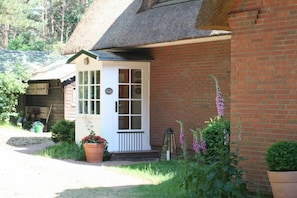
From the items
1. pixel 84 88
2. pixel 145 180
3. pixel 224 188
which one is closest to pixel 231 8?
pixel 224 188

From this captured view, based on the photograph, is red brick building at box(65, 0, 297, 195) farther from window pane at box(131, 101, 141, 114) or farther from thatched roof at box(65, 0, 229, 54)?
window pane at box(131, 101, 141, 114)

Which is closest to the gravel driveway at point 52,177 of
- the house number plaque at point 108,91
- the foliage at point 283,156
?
the house number plaque at point 108,91

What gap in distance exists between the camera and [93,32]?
55.5ft

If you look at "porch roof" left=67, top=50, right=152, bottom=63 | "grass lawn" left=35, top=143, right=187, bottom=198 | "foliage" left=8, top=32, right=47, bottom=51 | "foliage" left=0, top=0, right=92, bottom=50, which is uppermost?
"foliage" left=0, top=0, right=92, bottom=50

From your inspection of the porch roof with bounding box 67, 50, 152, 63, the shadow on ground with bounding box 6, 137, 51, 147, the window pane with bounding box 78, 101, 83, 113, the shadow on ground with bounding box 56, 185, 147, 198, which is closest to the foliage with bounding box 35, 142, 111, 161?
the window pane with bounding box 78, 101, 83, 113

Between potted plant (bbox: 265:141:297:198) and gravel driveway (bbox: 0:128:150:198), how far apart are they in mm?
3037

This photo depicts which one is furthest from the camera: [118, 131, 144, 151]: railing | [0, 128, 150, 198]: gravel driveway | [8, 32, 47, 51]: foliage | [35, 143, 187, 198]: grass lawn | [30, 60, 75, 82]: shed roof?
[8, 32, 47, 51]: foliage

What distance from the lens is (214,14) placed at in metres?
8.88

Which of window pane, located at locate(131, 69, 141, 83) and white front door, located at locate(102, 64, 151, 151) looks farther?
window pane, located at locate(131, 69, 141, 83)

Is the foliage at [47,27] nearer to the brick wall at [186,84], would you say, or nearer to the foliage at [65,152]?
the foliage at [65,152]

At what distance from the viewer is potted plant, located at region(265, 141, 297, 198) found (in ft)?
23.5

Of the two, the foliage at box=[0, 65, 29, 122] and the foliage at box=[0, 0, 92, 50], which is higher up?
the foliage at box=[0, 0, 92, 50]

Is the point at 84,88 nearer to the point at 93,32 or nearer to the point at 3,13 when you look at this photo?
the point at 93,32

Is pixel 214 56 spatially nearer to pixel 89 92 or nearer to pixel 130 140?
pixel 130 140
